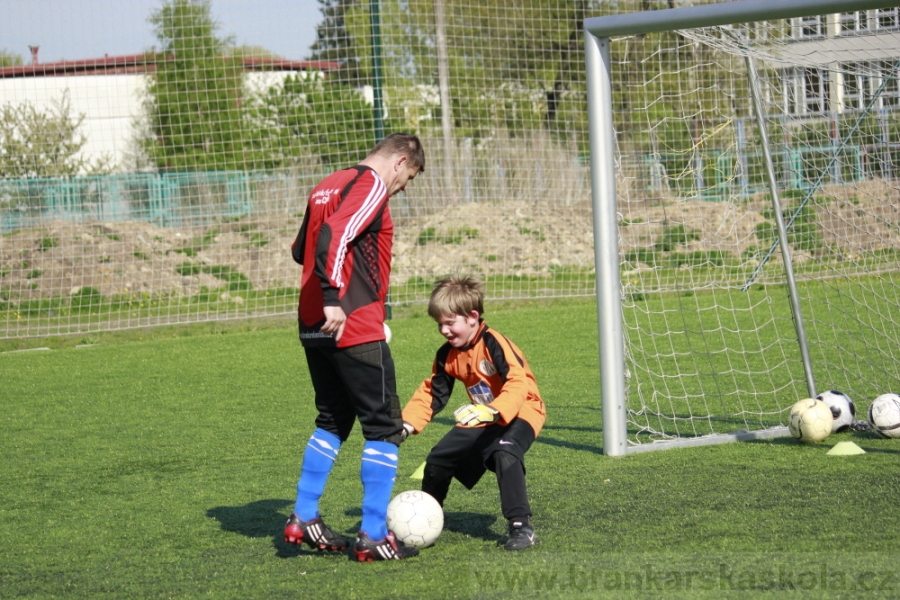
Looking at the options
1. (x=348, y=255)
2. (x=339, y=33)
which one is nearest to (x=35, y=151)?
(x=339, y=33)

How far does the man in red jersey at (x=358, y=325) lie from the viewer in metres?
3.56

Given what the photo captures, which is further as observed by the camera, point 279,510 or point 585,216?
point 585,216

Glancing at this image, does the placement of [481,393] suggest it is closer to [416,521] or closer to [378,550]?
[416,521]

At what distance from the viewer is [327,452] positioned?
151 inches

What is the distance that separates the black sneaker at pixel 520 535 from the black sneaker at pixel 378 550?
1.30 ft

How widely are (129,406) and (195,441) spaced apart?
1.59 metres

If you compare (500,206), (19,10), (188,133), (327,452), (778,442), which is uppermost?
(19,10)

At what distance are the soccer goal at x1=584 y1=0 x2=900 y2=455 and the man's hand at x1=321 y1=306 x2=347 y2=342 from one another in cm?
221

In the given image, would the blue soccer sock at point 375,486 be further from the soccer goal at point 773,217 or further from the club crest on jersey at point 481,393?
the soccer goal at point 773,217

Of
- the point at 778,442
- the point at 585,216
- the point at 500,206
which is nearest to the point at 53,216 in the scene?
the point at 500,206

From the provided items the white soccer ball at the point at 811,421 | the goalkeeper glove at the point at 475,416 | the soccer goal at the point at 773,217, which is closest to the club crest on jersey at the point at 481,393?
the goalkeeper glove at the point at 475,416

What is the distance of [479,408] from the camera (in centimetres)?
374

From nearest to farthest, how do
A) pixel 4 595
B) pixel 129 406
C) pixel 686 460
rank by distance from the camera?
pixel 4 595 < pixel 686 460 < pixel 129 406

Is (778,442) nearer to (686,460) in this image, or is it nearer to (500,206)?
(686,460)
